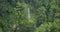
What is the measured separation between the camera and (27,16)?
1140 cm

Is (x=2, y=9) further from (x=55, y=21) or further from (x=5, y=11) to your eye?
(x=55, y=21)

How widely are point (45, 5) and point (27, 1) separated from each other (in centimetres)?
114

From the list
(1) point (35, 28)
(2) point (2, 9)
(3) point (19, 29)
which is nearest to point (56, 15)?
(1) point (35, 28)

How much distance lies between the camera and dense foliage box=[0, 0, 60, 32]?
407 inches

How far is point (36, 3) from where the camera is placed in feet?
41.0

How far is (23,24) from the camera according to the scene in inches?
433

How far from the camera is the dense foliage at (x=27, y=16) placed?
407 inches

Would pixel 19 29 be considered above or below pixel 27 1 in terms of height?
below

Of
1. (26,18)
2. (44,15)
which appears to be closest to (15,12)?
(26,18)

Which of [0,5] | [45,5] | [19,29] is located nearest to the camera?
[0,5]

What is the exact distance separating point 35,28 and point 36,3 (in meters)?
1.99

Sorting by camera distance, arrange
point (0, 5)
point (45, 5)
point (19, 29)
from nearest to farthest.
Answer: point (0, 5)
point (19, 29)
point (45, 5)

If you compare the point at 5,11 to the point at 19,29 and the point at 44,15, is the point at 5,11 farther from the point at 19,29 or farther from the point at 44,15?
the point at 44,15

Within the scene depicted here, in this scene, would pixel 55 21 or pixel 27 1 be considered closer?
pixel 55 21
